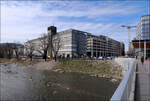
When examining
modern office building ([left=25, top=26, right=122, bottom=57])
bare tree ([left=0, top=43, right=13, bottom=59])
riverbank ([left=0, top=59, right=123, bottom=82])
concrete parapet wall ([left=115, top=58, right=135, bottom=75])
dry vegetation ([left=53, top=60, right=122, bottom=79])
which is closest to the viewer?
concrete parapet wall ([left=115, top=58, right=135, bottom=75])

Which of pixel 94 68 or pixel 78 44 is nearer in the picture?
pixel 94 68

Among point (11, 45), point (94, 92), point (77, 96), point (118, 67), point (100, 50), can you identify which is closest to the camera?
point (77, 96)

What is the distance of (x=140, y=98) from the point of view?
5.84 meters

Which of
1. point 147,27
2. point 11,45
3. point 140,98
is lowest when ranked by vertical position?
point 140,98

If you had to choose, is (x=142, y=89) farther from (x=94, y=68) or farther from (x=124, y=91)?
(x=94, y=68)

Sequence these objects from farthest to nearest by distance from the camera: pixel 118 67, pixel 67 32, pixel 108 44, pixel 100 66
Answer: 1. pixel 108 44
2. pixel 67 32
3. pixel 100 66
4. pixel 118 67

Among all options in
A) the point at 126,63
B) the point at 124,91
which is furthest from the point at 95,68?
the point at 124,91

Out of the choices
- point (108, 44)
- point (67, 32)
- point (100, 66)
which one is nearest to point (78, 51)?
point (67, 32)

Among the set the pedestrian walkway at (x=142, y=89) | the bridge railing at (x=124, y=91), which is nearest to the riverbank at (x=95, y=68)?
the pedestrian walkway at (x=142, y=89)

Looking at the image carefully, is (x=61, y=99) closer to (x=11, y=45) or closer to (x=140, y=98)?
(x=140, y=98)

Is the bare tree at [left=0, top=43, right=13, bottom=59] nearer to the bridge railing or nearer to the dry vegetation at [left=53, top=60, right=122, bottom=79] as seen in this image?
the dry vegetation at [left=53, top=60, right=122, bottom=79]

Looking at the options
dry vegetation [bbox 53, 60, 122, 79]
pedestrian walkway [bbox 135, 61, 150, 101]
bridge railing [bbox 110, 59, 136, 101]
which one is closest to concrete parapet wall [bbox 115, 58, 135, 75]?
dry vegetation [bbox 53, 60, 122, 79]

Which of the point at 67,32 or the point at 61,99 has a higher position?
the point at 67,32

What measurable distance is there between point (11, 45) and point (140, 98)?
83.5 m
